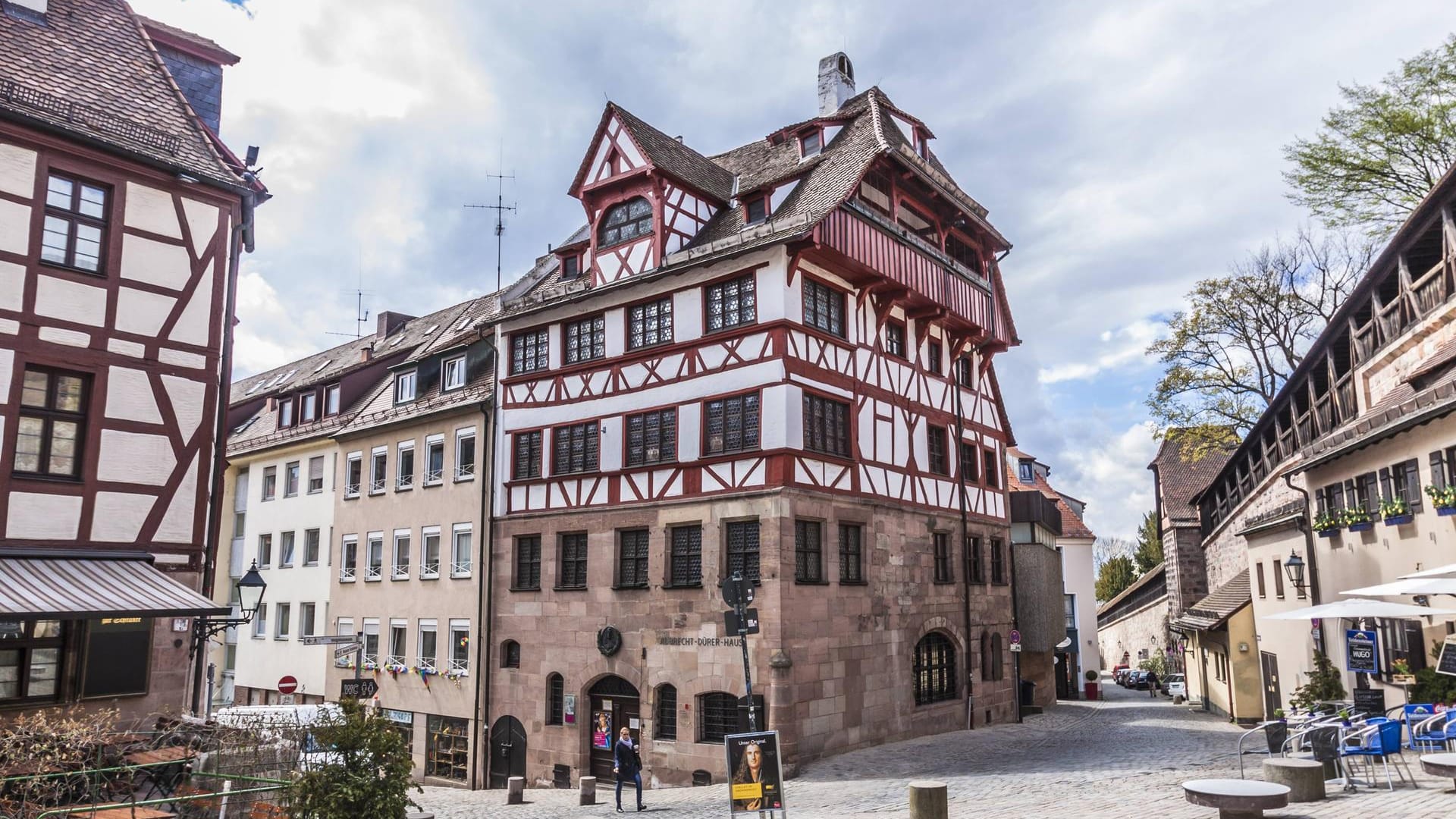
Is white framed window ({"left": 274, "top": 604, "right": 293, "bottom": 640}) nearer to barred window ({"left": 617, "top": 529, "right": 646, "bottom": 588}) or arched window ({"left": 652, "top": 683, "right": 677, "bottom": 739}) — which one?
barred window ({"left": 617, "top": 529, "right": 646, "bottom": 588})

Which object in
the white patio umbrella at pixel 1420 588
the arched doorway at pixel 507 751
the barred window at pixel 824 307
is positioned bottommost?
the arched doorway at pixel 507 751

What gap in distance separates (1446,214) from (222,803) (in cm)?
2208

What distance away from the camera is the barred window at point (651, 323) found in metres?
24.3

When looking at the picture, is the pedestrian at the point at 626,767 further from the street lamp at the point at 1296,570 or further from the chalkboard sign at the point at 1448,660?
the street lamp at the point at 1296,570

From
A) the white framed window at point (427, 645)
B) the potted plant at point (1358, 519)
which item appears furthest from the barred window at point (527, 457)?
the potted plant at point (1358, 519)

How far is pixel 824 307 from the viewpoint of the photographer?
917 inches

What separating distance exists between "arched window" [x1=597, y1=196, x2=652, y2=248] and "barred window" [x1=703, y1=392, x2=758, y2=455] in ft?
16.9

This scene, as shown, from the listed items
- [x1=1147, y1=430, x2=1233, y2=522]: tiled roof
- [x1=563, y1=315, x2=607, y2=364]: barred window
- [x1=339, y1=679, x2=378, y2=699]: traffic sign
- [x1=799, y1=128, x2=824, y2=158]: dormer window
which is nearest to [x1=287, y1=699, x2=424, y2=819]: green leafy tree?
[x1=339, y1=679, x2=378, y2=699]: traffic sign

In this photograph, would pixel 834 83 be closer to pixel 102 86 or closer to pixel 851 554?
pixel 851 554

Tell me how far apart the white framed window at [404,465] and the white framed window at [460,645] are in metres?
4.84

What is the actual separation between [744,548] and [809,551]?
1.38 meters

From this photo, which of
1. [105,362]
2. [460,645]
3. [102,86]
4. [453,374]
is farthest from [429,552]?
[102,86]

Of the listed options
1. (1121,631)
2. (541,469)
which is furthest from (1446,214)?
(1121,631)

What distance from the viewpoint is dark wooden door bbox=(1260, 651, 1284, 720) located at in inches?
1068
